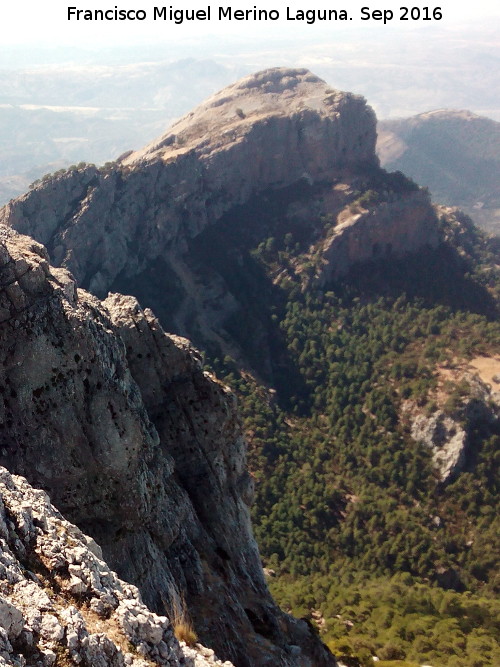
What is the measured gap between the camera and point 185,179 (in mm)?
137125

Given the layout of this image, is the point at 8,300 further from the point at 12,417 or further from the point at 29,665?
the point at 29,665

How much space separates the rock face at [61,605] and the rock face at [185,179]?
360ft

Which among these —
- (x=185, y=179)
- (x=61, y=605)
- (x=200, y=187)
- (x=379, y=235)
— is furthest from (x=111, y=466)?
(x=200, y=187)

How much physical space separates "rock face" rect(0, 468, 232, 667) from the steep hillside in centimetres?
3479

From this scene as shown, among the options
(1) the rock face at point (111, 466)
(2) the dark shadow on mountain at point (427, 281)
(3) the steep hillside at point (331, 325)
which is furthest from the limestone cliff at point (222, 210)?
(1) the rock face at point (111, 466)

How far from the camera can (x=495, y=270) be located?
13625cm

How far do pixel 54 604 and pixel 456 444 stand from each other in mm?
85948

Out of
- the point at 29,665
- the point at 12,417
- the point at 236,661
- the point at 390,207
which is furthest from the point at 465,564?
the point at 390,207

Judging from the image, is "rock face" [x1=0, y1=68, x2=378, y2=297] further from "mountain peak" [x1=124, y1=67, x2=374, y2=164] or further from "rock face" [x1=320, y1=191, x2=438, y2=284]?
"rock face" [x1=320, y1=191, x2=438, y2=284]

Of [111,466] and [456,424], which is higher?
[111,466]

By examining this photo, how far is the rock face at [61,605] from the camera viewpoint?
1266 cm

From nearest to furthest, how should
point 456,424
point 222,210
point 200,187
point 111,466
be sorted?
point 111,466, point 456,424, point 200,187, point 222,210

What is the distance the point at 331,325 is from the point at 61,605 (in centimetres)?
11040

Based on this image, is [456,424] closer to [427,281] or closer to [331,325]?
[331,325]
